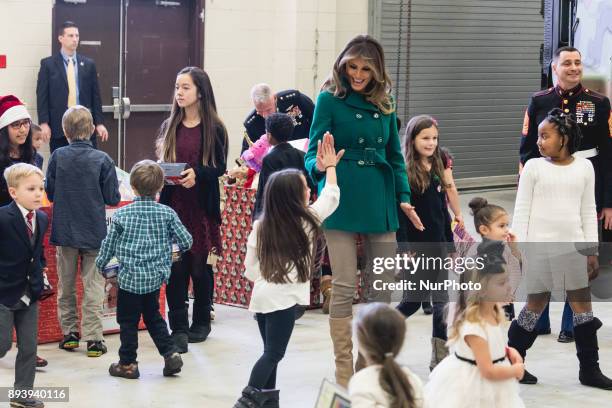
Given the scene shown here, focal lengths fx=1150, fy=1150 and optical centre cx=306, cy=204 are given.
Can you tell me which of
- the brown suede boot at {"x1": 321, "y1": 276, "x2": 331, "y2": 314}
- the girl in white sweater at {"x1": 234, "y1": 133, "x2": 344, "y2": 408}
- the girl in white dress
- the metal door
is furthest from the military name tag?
the metal door

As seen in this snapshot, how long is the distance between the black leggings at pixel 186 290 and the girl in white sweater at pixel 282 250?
1.49 meters

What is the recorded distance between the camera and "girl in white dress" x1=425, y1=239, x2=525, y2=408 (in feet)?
16.1

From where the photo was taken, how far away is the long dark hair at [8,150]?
6762 mm

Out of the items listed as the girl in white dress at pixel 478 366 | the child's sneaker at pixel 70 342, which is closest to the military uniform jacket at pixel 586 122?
the girl in white dress at pixel 478 366

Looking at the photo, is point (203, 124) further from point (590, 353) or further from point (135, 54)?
point (135, 54)

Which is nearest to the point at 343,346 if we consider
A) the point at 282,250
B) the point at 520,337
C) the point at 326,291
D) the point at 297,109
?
the point at 282,250

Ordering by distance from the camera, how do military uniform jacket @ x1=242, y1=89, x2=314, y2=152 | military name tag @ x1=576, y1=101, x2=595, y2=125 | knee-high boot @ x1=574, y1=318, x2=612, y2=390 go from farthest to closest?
military uniform jacket @ x1=242, y1=89, x2=314, y2=152
military name tag @ x1=576, y1=101, x2=595, y2=125
knee-high boot @ x1=574, y1=318, x2=612, y2=390

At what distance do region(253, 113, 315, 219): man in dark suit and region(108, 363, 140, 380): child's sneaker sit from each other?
1.32 meters

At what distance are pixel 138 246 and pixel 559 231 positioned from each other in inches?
91.1

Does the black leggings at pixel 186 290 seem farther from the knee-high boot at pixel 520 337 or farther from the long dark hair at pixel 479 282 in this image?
the long dark hair at pixel 479 282

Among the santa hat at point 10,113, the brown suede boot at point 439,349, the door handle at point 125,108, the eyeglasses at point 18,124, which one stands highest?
the santa hat at point 10,113

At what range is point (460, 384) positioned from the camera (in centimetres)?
492

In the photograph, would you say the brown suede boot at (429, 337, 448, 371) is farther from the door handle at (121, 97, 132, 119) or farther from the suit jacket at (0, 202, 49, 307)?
the door handle at (121, 97, 132, 119)

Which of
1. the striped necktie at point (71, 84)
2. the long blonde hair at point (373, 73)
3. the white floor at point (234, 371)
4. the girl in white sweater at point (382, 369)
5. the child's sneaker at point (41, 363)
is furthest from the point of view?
the striped necktie at point (71, 84)
